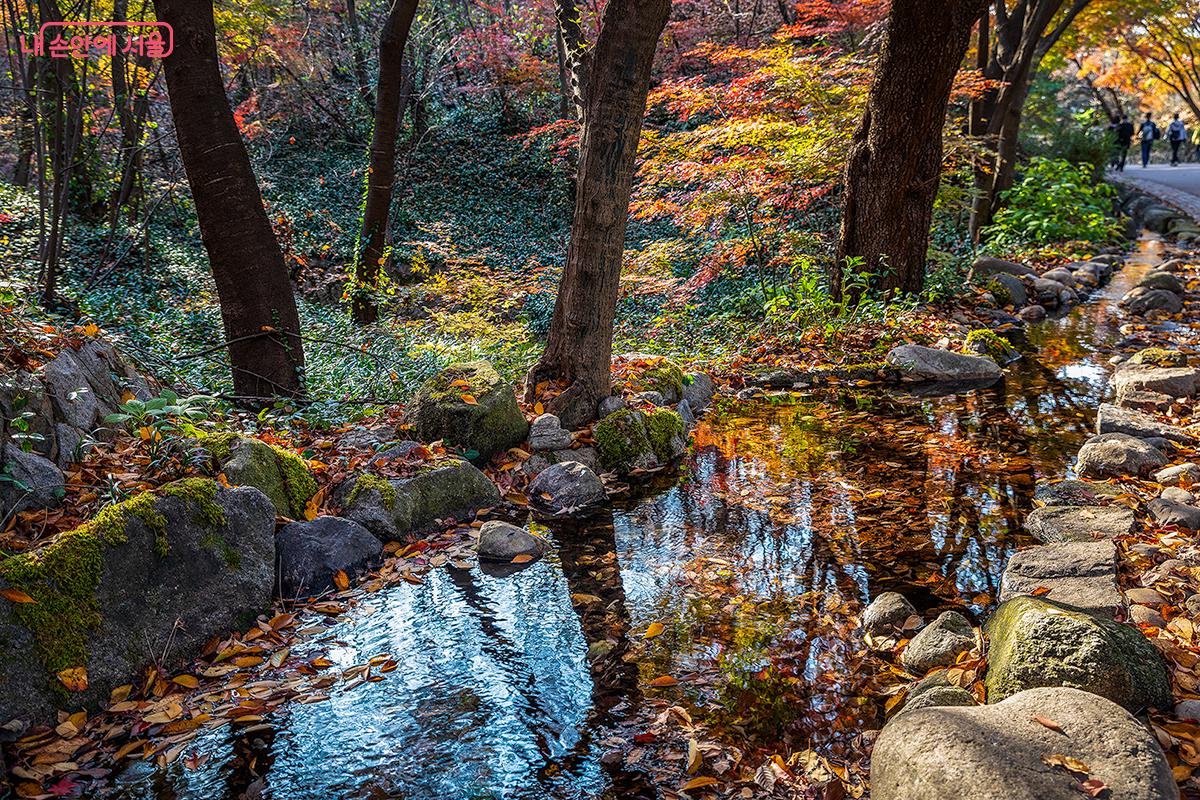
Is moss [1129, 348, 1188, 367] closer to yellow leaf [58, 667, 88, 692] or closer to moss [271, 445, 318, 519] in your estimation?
moss [271, 445, 318, 519]

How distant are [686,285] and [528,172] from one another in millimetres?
10819

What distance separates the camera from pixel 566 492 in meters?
5.47

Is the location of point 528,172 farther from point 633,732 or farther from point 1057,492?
point 633,732

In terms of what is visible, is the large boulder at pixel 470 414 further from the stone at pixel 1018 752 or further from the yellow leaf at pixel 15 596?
the stone at pixel 1018 752

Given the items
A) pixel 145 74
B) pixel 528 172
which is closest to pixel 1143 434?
pixel 145 74

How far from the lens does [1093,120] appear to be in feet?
66.2

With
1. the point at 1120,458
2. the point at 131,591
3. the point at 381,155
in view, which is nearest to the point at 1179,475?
the point at 1120,458

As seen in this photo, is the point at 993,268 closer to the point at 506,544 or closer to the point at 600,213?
the point at 600,213

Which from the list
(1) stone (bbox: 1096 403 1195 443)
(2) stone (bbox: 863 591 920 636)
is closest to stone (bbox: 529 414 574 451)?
(2) stone (bbox: 863 591 920 636)

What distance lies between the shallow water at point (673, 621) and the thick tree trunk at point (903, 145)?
3442 mm

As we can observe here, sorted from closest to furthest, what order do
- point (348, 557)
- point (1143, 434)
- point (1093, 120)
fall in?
1. point (348, 557)
2. point (1143, 434)
3. point (1093, 120)

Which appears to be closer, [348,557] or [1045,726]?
[1045,726]

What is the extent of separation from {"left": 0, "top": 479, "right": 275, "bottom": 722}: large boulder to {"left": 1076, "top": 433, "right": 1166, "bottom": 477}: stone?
5181 mm

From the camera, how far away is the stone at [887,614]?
12.2ft
